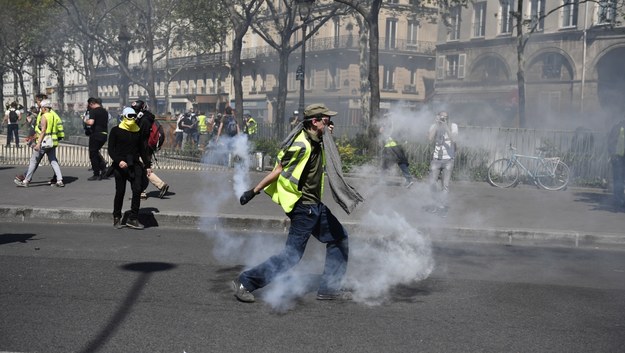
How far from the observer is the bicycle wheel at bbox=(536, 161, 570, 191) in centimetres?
1600

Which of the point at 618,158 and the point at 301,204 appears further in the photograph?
the point at 618,158

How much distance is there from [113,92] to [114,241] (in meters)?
74.9

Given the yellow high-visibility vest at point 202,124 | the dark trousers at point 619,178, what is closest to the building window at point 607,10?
the dark trousers at point 619,178

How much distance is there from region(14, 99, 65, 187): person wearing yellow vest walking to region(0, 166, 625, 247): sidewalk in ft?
0.87

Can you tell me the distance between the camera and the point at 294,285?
6262 millimetres

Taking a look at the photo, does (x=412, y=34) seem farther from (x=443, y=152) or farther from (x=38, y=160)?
(x=38, y=160)

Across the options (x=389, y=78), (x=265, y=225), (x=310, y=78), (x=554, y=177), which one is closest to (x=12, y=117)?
(x=265, y=225)

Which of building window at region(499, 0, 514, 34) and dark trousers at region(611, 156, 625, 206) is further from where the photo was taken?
building window at region(499, 0, 514, 34)

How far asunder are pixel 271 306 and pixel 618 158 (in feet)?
30.0

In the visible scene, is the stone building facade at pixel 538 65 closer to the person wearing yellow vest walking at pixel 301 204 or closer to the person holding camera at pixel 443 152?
the person holding camera at pixel 443 152

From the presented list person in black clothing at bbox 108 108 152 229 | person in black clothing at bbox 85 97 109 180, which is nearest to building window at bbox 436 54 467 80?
person in black clothing at bbox 85 97 109 180

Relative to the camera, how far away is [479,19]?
1629 inches

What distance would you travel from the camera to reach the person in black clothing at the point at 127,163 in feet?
31.1

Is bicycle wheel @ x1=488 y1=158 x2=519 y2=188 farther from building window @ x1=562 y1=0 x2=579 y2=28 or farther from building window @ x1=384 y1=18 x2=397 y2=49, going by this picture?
building window @ x1=384 y1=18 x2=397 y2=49
